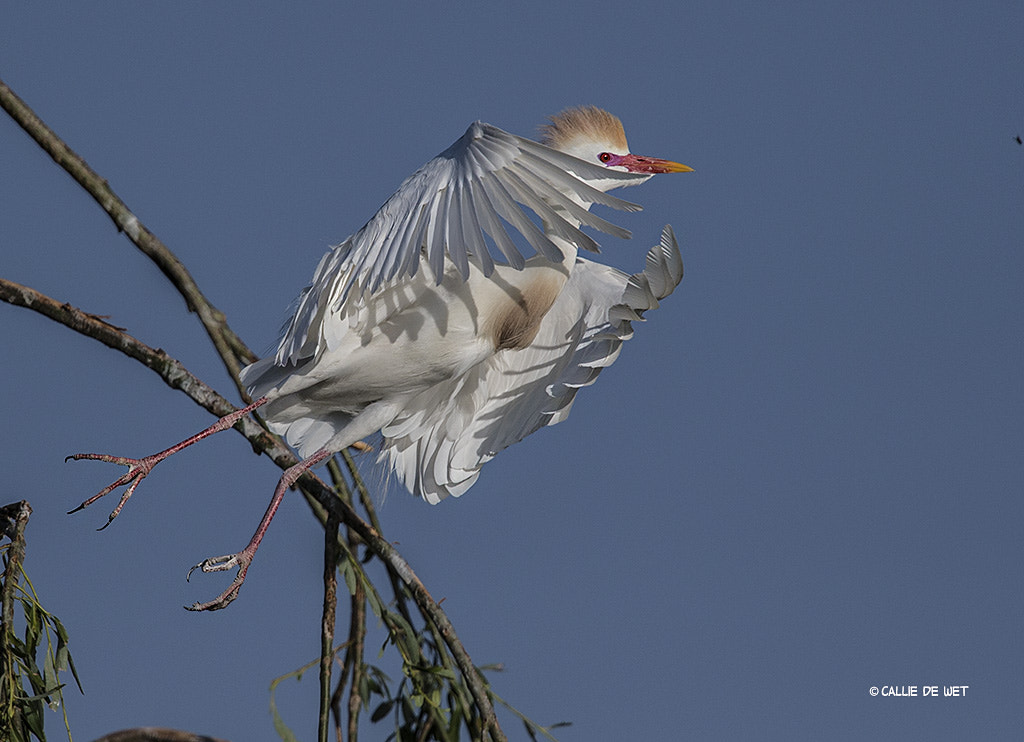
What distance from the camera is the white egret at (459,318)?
209 cm

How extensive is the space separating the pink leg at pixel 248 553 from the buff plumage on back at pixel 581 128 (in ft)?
3.56

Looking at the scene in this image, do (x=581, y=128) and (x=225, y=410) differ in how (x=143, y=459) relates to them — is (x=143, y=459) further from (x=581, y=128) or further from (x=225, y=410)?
(x=581, y=128)

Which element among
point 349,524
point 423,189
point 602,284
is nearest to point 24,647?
point 349,524

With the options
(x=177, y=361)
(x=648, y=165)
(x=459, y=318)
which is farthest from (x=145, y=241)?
(x=648, y=165)

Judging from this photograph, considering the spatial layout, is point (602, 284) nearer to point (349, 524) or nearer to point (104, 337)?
point (349, 524)

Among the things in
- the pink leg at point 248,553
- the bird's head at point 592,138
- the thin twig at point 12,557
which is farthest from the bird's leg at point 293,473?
the bird's head at point 592,138

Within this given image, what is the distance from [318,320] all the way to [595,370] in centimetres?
65

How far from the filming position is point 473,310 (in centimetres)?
270

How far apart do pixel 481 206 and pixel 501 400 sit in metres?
1.00

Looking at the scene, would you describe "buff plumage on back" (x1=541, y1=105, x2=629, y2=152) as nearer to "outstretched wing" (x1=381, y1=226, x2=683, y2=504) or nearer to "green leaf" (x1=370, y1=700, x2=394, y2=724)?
"outstretched wing" (x1=381, y1=226, x2=683, y2=504)

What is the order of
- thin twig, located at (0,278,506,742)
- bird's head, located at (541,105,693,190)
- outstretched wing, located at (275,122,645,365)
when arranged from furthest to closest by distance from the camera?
bird's head, located at (541,105,693,190), thin twig, located at (0,278,506,742), outstretched wing, located at (275,122,645,365)

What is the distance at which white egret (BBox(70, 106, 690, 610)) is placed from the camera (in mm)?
2092

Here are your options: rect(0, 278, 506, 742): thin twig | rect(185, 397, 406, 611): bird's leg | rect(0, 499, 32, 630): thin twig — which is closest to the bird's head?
rect(185, 397, 406, 611): bird's leg

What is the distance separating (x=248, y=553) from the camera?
2.57 meters
